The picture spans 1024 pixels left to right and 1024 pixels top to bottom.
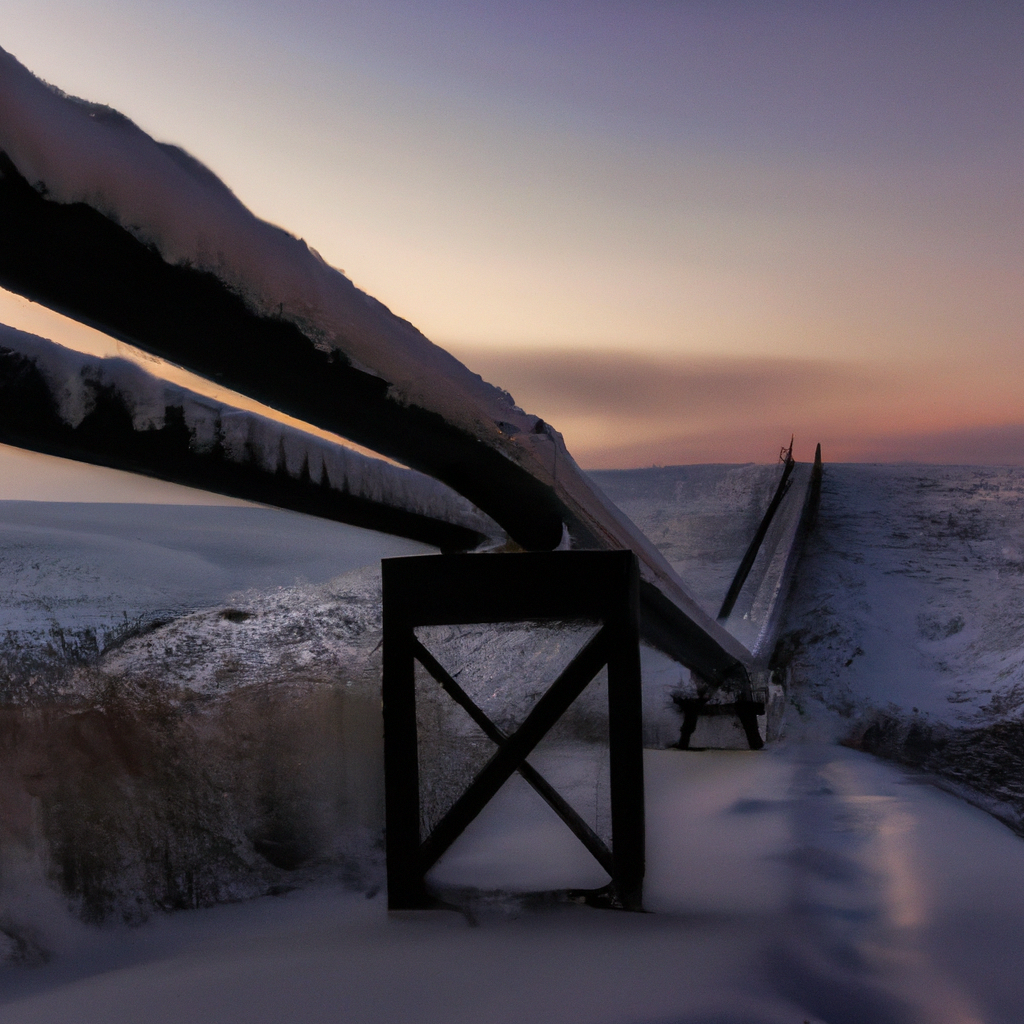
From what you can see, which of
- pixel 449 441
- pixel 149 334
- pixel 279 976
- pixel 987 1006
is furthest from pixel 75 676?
pixel 987 1006

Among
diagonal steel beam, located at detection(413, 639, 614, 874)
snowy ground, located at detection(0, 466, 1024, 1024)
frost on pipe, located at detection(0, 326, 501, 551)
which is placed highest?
frost on pipe, located at detection(0, 326, 501, 551)

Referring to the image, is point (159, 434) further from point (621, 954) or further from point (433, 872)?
point (433, 872)

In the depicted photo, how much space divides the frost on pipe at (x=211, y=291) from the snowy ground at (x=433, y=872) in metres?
2.39

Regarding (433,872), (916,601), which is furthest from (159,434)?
(916,601)

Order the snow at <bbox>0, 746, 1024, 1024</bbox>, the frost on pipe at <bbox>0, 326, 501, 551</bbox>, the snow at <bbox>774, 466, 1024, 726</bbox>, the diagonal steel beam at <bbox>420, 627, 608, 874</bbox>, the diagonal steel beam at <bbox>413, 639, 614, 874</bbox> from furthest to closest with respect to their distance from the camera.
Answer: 1. the snow at <bbox>774, 466, 1024, 726</bbox>
2. the diagonal steel beam at <bbox>413, 639, 614, 874</bbox>
3. the diagonal steel beam at <bbox>420, 627, 608, 874</bbox>
4. the snow at <bbox>0, 746, 1024, 1024</bbox>
5. the frost on pipe at <bbox>0, 326, 501, 551</bbox>

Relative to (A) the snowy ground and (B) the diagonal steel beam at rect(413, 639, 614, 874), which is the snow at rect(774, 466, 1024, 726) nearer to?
(A) the snowy ground

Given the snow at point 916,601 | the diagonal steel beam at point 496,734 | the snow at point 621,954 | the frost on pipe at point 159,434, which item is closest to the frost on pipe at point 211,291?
the frost on pipe at point 159,434

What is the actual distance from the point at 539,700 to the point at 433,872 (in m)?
3.08

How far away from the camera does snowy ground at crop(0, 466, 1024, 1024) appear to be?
3.47 metres

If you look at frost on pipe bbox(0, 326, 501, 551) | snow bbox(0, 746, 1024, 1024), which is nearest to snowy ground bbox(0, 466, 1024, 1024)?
snow bbox(0, 746, 1024, 1024)

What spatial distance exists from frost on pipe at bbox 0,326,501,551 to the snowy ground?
233 centimetres

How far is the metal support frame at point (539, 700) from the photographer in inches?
150

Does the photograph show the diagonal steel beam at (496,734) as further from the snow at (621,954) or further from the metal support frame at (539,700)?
the snow at (621,954)

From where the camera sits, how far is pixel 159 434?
311cm
